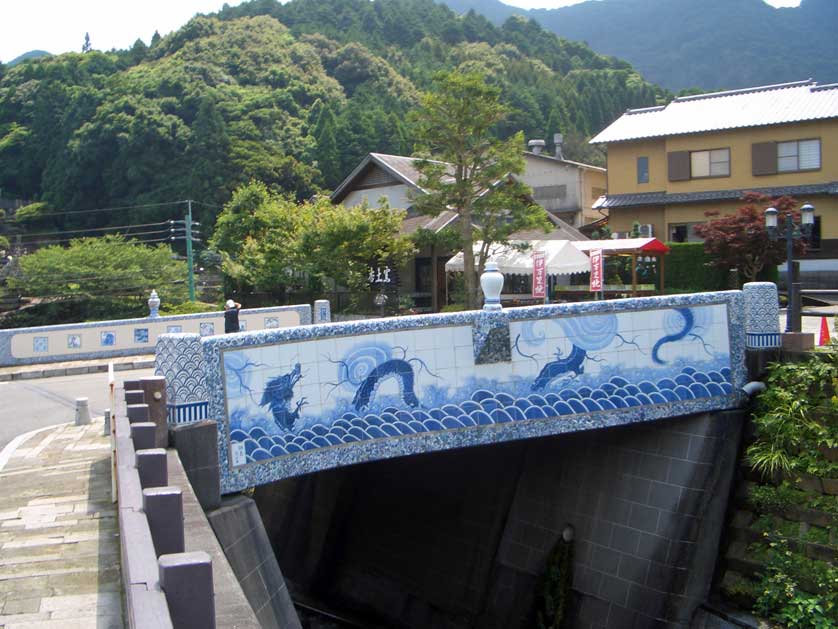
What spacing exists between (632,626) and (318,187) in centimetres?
5632

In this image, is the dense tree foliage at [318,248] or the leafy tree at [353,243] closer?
the leafy tree at [353,243]

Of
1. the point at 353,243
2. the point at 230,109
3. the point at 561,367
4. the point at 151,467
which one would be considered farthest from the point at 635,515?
the point at 230,109

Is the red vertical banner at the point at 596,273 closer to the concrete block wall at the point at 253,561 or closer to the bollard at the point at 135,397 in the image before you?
the concrete block wall at the point at 253,561

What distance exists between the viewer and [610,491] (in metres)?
12.5

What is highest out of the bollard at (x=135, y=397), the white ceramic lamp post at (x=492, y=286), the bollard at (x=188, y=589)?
the white ceramic lamp post at (x=492, y=286)

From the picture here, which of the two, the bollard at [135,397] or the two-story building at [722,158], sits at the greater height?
the two-story building at [722,158]

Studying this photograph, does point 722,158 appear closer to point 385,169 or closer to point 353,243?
point 385,169

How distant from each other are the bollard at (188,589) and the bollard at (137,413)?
431 cm

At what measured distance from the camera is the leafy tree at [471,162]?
2392cm

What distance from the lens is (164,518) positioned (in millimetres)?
5262

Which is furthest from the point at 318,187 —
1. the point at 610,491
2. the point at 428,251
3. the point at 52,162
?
the point at 610,491

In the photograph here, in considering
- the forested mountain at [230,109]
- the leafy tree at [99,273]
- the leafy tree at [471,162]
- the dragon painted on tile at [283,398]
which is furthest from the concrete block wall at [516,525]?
the forested mountain at [230,109]

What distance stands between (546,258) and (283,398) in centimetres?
1473

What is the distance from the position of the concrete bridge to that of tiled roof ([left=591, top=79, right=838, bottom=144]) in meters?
23.1
